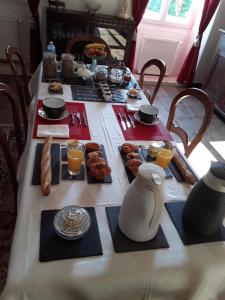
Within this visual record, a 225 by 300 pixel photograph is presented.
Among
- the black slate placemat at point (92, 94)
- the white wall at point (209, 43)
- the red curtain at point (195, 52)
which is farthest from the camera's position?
the white wall at point (209, 43)

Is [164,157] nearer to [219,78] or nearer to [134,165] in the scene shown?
[134,165]

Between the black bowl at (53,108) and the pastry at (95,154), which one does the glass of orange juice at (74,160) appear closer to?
the pastry at (95,154)

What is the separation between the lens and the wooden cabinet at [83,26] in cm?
274

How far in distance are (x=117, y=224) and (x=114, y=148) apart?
40 centimetres

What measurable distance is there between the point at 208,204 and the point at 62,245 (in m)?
0.41

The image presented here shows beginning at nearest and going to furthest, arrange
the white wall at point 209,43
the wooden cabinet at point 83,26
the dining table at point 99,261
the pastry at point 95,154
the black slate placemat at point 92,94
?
the dining table at point 99,261 → the pastry at point 95,154 → the black slate placemat at point 92,94 → the wooden cabinet at point 83,26 → the white wall at point 209,43

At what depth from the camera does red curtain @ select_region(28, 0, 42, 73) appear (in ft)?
9.05

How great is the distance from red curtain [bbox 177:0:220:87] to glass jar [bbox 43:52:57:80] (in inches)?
97.2

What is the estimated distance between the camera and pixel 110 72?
1719 mm

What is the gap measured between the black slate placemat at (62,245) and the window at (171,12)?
3.41 metres

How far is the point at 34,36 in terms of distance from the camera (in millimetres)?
2879

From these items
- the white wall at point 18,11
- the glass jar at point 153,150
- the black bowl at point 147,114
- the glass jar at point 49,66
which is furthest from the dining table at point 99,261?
the white wall at point 18,11

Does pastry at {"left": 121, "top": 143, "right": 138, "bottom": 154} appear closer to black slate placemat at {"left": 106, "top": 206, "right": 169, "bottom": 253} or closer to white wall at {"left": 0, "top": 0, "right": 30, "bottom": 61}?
black slate placemat at {"left": 106, "top": 206, "right": 169, "bottom": 253}

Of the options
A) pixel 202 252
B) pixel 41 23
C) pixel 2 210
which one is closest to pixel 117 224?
pixel 202 252
